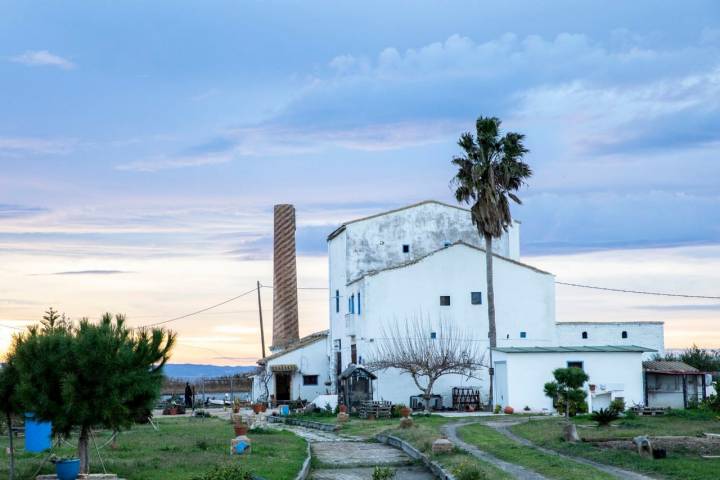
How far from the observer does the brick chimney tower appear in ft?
253

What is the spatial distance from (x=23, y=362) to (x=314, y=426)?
2682cm

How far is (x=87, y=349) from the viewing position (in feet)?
77.2

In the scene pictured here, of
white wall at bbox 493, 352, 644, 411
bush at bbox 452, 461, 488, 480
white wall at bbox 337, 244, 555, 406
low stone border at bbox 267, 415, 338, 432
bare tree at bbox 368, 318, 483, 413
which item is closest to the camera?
bush at bbox 452, 461, 488, 480

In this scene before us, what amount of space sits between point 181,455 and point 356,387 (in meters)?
28.0

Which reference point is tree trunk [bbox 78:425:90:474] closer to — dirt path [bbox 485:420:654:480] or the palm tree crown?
dirt path [bbox 485:420:654:480]

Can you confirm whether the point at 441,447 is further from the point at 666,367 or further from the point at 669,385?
the point at 669,385

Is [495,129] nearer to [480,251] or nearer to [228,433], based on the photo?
[480,251]

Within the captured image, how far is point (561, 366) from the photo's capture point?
51469 mm

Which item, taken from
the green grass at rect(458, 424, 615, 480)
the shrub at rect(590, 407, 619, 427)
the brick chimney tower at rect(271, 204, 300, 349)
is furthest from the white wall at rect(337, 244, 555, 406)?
the shrub at rect(590, 407, 619, 427)

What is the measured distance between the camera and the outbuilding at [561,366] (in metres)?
51.3

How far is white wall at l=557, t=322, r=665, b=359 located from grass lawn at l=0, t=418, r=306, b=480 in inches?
1070

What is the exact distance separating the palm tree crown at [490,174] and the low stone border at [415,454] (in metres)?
21.0

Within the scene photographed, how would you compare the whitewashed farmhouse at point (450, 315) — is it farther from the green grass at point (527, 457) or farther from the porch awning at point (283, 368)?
the green grass at point (527, 457)

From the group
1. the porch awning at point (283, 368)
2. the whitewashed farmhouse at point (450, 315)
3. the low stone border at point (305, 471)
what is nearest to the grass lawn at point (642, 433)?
the low stone border at point (305, 471)
